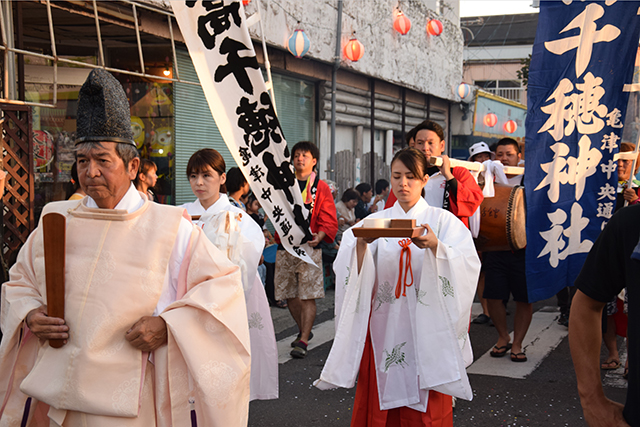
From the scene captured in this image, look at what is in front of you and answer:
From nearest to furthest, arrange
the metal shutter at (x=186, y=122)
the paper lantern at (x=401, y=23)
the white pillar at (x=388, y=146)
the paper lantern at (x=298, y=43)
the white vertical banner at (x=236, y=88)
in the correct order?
the white vertical banner at (x=236, y=88)
the metal shutter at (x=186, y=122)
the paper lantern at (x=298, y=43)
the paper lantern at (x=401, y=23)
the white pillar at (x=388, y=146)

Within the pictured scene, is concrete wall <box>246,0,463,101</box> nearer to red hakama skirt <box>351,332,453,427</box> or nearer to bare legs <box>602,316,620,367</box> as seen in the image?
bare legs <box>602,316,620,367</box>

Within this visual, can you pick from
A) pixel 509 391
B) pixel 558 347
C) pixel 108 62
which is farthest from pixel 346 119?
pixel 509 391

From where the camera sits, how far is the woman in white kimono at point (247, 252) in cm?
433

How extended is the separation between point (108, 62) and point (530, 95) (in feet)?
20.0

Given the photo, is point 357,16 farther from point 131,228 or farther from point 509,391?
point 131,228

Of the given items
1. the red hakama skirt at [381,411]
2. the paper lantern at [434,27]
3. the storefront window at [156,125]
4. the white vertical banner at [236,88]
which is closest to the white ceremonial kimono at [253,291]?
the white vertical banner at [236,88]

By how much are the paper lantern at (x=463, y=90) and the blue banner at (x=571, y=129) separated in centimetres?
1365

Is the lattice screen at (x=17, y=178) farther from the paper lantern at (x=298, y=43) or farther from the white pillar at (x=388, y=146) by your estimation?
the white pillar at (x=388, y=146)

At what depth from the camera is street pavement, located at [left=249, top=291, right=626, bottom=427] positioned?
175 inches

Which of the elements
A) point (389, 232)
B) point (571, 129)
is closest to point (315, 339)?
point (571, 129)

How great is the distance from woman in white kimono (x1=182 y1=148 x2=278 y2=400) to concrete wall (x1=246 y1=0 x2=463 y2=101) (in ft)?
17.9

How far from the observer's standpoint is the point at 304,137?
12.0 metres

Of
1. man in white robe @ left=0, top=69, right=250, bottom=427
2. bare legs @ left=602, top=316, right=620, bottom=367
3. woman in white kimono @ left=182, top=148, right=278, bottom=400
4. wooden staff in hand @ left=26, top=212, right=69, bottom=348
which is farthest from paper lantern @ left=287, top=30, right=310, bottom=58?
wooden staff in hand @ left=26, top=212, right=69, bottom=348

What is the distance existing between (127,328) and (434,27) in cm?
1475
